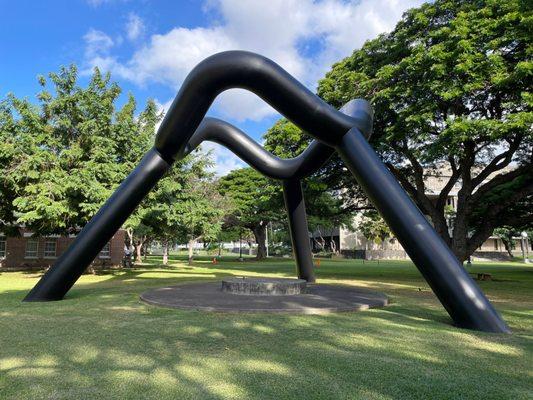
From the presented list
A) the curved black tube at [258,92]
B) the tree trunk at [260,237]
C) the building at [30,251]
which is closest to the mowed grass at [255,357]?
the curved black tube at [258,92]

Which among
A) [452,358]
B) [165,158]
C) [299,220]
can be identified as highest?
[165,158]

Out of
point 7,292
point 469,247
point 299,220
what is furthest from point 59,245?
point 469,247

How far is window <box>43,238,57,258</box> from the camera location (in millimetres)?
30766

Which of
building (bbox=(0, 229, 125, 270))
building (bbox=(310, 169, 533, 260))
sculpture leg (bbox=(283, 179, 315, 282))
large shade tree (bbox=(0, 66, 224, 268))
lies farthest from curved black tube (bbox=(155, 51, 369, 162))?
building (bbox=(310, 169, 533, 260))

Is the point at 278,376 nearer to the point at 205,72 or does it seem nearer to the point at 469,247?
the point at 205,72

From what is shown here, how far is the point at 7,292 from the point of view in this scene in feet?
44.1

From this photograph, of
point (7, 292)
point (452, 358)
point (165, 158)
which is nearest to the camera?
point (452, 358)

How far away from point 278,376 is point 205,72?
21.3 ft

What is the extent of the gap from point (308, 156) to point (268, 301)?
503cm

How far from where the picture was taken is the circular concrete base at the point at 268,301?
9195mm

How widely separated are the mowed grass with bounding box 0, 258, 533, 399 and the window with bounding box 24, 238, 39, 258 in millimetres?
24263

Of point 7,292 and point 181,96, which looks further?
point 7,292

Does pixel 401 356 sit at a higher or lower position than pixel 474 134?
lower

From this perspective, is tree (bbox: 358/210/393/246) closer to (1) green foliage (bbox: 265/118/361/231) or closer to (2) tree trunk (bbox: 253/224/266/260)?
(2) tree trunk (bbox: 253/224/266/260)
